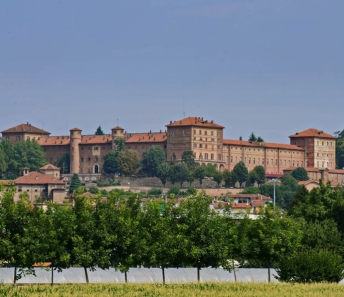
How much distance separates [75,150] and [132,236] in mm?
118766

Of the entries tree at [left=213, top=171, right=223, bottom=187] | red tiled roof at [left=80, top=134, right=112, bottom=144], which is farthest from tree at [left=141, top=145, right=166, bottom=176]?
red tiled roof at [left=80, top=134, right=112, bottom=144]

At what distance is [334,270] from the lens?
1563 inches

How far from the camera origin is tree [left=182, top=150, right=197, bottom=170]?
6145 inches

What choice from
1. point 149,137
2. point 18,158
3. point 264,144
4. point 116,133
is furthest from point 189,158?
point 18,158

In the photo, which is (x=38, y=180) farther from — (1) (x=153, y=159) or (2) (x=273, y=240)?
(2) (x=273, y=240)

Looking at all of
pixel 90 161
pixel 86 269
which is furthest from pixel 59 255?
pixel 90 161

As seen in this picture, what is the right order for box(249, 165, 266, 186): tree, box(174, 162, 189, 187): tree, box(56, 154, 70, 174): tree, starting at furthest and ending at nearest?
box(56, 154, 70, 174): tree
box(249, 165, 266, 186): tree
box(174, 162, 189, 187): tree

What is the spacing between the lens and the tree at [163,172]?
153750 millimetres

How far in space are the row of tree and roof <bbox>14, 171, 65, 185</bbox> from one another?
1853 cm

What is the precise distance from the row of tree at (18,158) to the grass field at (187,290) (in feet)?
406

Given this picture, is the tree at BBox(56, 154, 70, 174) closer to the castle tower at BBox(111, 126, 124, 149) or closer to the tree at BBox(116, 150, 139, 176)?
the castle tower at BBox(111, 126, 124, 149)

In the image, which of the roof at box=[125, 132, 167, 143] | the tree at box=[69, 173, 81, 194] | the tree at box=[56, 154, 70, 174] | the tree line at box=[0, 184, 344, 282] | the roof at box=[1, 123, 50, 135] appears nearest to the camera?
the tree line at box=[0, 184, 344, 282]

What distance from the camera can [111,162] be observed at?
15975 cm

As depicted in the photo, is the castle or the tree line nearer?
the tree line
